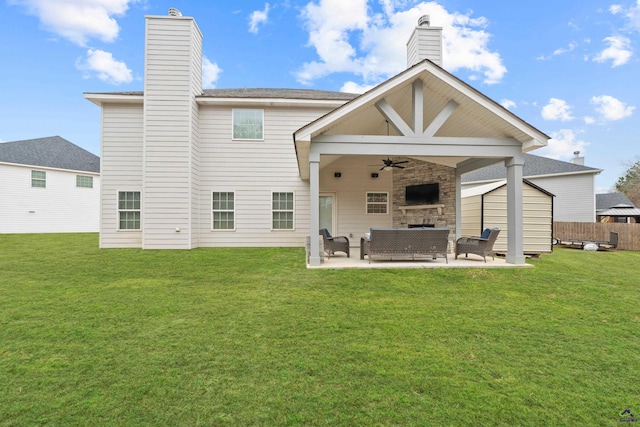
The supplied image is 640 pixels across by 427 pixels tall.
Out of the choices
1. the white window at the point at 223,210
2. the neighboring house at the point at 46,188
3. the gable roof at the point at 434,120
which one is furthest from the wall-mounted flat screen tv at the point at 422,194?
the neighboring house at the point at 46,188

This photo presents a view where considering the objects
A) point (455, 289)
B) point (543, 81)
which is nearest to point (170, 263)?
point (455, 289)

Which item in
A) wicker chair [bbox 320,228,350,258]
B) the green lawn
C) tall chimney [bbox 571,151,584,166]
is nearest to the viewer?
the green lawn

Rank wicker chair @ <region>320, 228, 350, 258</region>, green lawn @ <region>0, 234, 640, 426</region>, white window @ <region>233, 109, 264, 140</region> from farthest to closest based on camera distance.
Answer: white window @ <region>233, 109, 264, 140</region> → wicker chair @ <region>320, 228, 350, 258</region> → green lawn @ <region>0, 234, 640, 426</region>

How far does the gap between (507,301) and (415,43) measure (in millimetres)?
9967

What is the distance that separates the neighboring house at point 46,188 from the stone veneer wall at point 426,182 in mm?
20970

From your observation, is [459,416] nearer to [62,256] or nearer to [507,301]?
[507,301]

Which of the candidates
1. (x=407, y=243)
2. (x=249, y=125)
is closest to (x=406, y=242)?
(x=407, y=243)

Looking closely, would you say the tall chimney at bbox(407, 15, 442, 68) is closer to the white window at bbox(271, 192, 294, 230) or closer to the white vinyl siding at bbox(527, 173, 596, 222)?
the white window at bbox(271, 192, 294, 230)

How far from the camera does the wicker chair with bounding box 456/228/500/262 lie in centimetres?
734

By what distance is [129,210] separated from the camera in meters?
10.5

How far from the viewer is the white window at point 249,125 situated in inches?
423

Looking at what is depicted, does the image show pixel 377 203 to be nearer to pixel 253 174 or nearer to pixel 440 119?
pixel 253 174

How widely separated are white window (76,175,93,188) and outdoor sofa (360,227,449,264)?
22.1 m

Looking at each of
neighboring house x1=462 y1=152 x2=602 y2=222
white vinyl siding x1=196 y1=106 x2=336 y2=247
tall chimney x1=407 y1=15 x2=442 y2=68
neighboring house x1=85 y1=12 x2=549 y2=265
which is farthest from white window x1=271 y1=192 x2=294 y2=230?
neighboring house x1=462 y1=152 x2=602 y2=222
